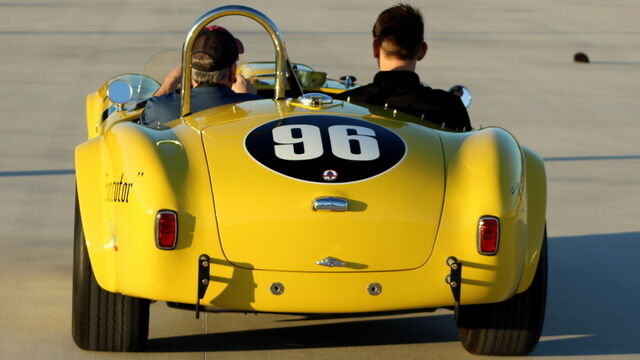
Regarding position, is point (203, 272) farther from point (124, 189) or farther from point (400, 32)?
point (400, 32)

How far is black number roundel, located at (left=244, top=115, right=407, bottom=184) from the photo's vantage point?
5137 mm

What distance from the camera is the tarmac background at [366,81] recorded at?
5.95 m

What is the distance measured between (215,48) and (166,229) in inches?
55.8

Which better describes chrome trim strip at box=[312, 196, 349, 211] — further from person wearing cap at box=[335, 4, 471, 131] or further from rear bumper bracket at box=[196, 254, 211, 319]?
person wearing cap at box=[335, 4, 471, 131]

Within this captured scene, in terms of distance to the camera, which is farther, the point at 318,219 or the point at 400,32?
the point at 400,32

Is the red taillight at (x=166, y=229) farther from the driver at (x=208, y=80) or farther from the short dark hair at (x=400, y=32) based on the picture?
the short dark hair at (x=400, y=32)

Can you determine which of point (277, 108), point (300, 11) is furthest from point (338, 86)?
point (300, 11)

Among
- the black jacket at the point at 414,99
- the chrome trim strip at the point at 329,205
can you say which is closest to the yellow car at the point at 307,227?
the chrome trim strip at the point at 329,205

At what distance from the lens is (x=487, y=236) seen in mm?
5094

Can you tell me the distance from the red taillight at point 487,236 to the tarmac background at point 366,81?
0.71 meters

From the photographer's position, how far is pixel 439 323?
627 cm

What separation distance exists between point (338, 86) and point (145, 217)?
3233 millimetres

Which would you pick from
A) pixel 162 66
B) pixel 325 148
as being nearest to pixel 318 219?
pixel 325 148

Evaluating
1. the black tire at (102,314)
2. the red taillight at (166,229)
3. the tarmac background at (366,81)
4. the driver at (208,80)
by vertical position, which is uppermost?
the driver at (208,80)
